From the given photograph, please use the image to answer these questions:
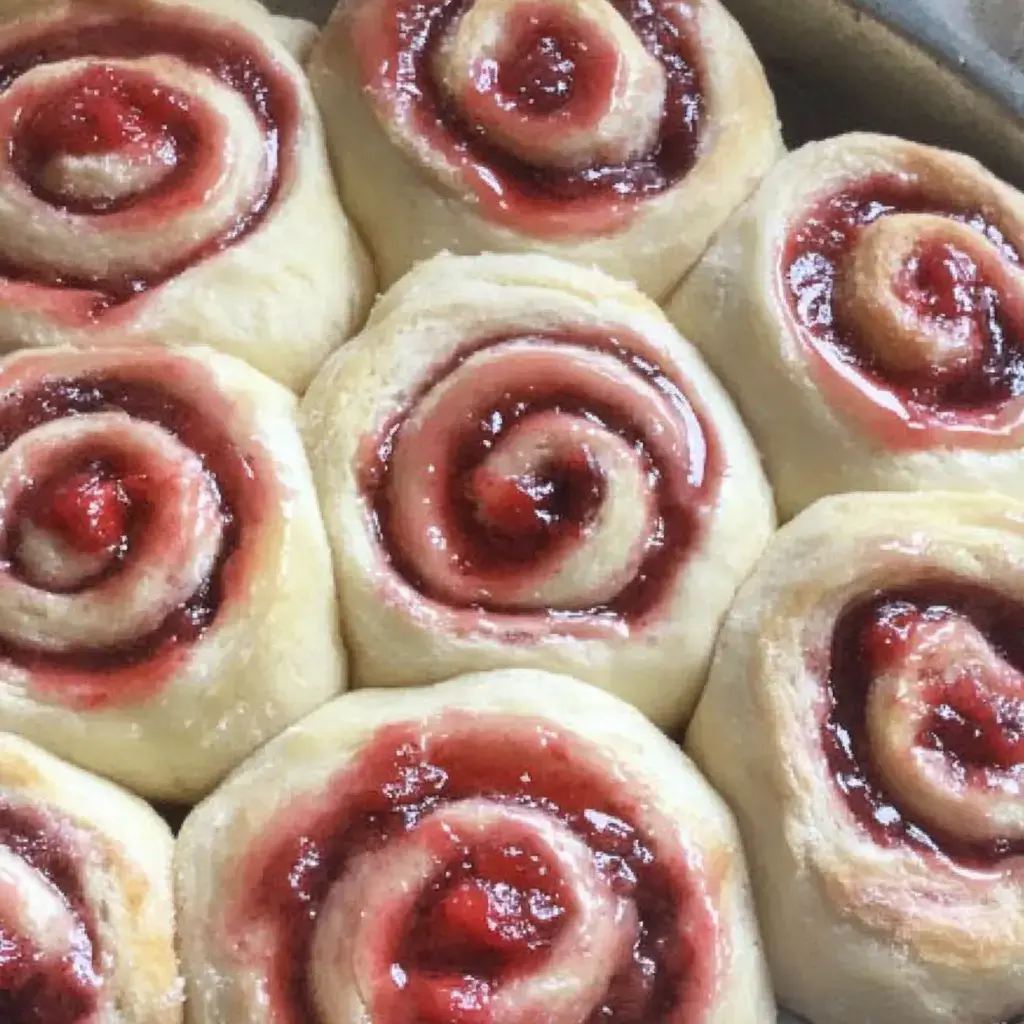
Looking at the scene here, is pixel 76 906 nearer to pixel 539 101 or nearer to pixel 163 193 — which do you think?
pixel 163 193

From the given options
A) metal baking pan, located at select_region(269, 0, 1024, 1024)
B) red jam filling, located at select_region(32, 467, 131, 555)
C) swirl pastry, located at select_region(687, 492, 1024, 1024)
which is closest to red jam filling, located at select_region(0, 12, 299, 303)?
red jam filling, located at select_region(32, 467, 131, 555)

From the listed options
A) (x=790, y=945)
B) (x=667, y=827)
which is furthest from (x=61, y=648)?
(x=790, y=945)

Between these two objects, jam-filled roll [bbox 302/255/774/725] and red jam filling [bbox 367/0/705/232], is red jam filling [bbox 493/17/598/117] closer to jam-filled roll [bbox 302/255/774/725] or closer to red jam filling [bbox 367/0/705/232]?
red jam filling [bbox 367/0/705/232]

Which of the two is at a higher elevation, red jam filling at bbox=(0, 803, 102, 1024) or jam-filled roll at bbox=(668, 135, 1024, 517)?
jam-filled roll at bbox=(668, 135, 1024, 517)

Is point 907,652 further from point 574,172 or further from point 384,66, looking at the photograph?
point 384,66

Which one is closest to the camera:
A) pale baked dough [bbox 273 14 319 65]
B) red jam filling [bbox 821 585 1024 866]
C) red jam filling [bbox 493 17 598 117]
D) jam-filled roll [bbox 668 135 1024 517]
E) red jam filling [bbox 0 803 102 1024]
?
red jam filling [bbox 0 803 102 1024]

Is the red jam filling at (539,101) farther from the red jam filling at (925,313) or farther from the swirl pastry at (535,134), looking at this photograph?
the red jam filling at (925,313)
